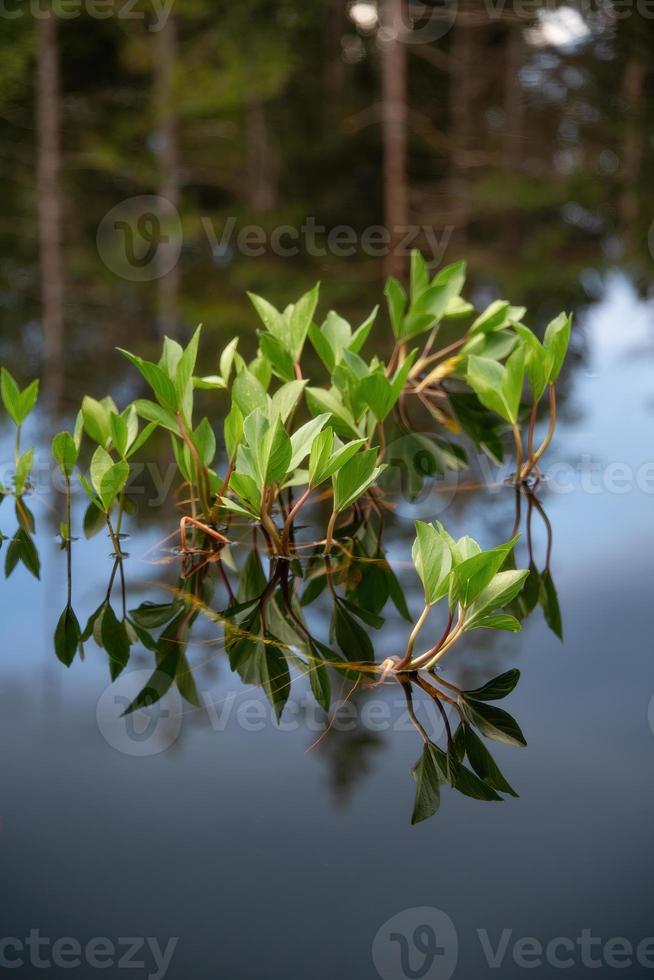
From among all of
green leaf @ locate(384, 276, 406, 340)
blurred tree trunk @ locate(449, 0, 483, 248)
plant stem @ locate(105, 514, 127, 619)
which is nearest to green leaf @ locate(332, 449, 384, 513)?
plant stem @ locate(105, 514, 127, 619)

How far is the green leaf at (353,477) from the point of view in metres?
0.88

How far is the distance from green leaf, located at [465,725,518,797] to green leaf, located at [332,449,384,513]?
0.93 feet

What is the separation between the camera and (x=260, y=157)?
20.1ft

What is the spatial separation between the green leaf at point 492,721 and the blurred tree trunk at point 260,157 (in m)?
5.30

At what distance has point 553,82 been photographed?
23.9ft

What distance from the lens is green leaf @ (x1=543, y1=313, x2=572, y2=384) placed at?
108cm

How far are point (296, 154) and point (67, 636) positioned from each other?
209 inches

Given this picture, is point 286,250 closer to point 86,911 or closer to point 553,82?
point 86,911

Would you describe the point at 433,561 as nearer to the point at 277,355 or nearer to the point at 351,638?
the point at 351,638

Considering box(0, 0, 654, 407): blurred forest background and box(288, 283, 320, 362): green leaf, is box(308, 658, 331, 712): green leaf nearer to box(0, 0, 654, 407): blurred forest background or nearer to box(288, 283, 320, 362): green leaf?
box(288, 283, 320, 362): green leaf

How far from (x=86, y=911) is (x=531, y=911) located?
0.22 meters

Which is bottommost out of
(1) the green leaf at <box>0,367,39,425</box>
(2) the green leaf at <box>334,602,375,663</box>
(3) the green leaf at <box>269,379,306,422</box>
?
(2) the green leaf at <box>334,602,375,663</box>

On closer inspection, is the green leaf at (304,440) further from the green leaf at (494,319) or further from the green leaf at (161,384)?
the green leaf at (494,319)

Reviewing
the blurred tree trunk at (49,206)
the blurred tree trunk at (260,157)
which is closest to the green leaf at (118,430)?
the blurred tree trunk at (49,206)
